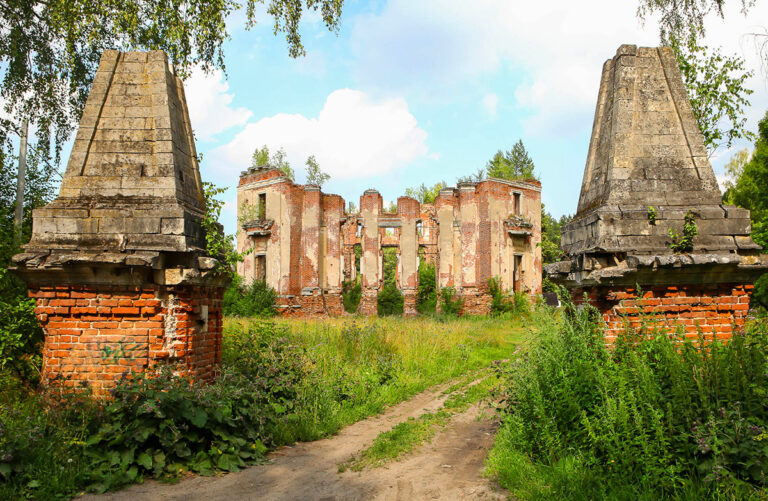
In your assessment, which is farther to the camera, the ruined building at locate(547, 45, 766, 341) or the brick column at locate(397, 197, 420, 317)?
the brick column at locate(397, 197, 420, 317)

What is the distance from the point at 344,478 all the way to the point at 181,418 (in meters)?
1.80

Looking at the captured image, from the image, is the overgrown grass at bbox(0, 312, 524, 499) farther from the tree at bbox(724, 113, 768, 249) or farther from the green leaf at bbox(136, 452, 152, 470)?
the tree at bbox(724, 113, 768, 249)

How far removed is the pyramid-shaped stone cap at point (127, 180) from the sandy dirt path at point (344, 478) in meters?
2.46

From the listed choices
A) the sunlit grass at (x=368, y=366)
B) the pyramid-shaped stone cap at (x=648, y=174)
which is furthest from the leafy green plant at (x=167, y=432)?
the pyramid-shaped stone cap at (x=648, y=174)

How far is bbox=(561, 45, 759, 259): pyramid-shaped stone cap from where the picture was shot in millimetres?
5691

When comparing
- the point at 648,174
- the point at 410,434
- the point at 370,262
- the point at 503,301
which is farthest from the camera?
the point at 370,262

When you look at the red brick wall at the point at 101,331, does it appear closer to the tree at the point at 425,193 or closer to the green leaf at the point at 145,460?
the green leaf at the point at 145,460

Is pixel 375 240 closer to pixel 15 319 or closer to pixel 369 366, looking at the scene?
pixel 369 366

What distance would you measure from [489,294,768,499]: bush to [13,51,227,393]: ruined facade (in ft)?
13.2

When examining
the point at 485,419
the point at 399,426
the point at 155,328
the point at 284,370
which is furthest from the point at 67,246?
the point at 485,419

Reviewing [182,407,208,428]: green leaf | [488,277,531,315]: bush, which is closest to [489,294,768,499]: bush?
[182,407,208,428]: green leaf

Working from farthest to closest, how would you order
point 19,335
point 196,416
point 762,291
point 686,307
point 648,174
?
point 762,291 → point 19,335 → point 648,174 → point 686,307 → point 196,416

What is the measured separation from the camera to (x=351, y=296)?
92.9 ft

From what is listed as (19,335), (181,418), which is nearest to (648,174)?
(181,418)
